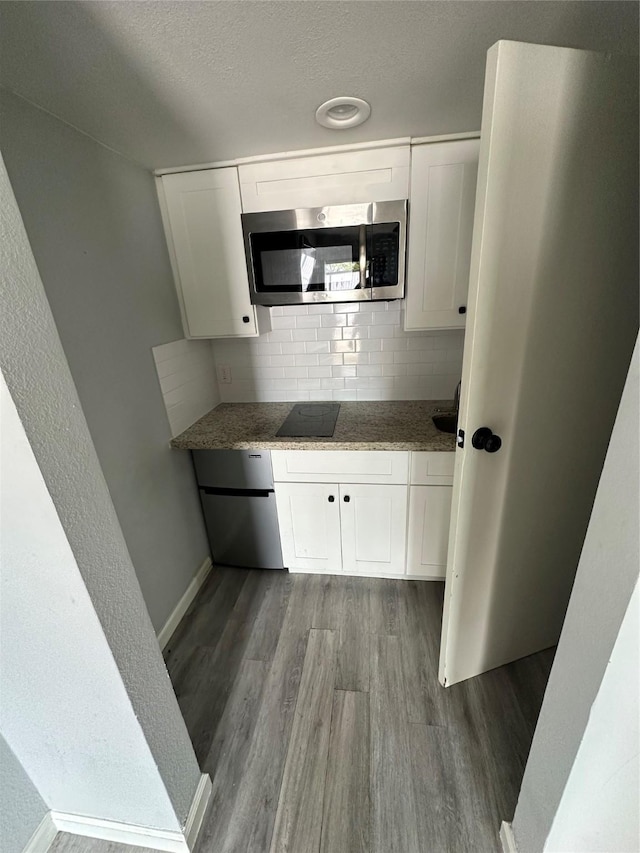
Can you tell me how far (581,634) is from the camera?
0.66 metres

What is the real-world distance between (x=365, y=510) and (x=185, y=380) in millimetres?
1188

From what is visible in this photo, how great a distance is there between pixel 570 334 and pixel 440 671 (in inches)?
53.3

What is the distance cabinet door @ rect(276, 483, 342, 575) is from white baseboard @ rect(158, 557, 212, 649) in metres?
0.48

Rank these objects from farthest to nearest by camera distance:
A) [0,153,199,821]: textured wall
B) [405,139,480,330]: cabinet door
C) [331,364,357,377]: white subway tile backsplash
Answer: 1. [331,364,357,377]: white subway tile backsplash
2. [405,139,480,330]: cabinet door
3. [0,153,199,821]: textured wall

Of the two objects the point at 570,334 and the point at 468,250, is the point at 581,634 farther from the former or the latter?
the point at 468,250

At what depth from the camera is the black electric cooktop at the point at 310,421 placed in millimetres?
1708

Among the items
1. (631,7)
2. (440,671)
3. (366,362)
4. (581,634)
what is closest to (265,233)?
(366,362)

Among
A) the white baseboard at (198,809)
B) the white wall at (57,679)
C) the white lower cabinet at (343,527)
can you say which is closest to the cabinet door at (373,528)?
the white lower cabinet at (343,527)

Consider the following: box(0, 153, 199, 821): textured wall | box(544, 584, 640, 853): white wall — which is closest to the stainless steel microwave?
box(0, 153, 199, 821): textured wall

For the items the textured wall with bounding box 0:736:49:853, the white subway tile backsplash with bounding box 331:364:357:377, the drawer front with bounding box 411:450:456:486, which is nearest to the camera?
the textured wall with bounding box 0:736:49:853

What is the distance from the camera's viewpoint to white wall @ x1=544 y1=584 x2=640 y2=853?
573mm

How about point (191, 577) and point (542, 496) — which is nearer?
point (542, 496)

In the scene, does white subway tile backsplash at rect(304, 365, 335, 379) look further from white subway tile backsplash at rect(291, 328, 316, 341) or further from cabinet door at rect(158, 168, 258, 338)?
cabinet door at rect(158, 168, 258, 338)

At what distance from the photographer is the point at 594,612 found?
0.63 metres
